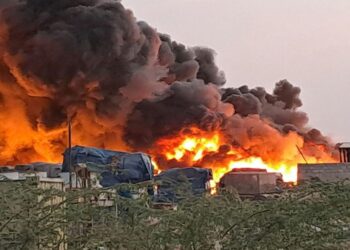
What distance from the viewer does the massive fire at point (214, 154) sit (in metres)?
34.8

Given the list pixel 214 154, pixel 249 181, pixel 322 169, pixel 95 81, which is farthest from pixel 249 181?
pixel 95 81

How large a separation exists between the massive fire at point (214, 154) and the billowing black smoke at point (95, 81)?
1.66ft

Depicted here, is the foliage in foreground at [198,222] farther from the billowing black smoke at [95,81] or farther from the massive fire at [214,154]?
the billowing black smoke at [95,81]

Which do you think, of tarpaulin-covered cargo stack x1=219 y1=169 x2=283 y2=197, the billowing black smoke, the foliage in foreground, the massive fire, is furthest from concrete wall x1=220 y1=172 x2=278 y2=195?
the foliage in foreground

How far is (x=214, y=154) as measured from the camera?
3506cm

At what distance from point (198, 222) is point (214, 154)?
30185 millimetres

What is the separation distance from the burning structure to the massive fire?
2.0 inches

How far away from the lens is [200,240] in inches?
195

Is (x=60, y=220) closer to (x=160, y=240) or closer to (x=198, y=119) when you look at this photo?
(x=160, y=240)

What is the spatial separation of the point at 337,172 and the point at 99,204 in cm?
2029

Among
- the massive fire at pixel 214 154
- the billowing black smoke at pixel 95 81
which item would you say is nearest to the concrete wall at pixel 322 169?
the massive fire at pixel 214 154

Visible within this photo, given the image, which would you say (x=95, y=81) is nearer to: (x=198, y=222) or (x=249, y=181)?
(x=249, y=181)

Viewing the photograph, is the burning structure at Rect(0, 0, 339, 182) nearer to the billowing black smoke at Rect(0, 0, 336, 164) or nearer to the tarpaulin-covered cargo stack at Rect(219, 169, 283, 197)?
the billowing black smoke at Rect(0, 0, 336, 164)

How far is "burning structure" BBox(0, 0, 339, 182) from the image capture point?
3541 centimetres
